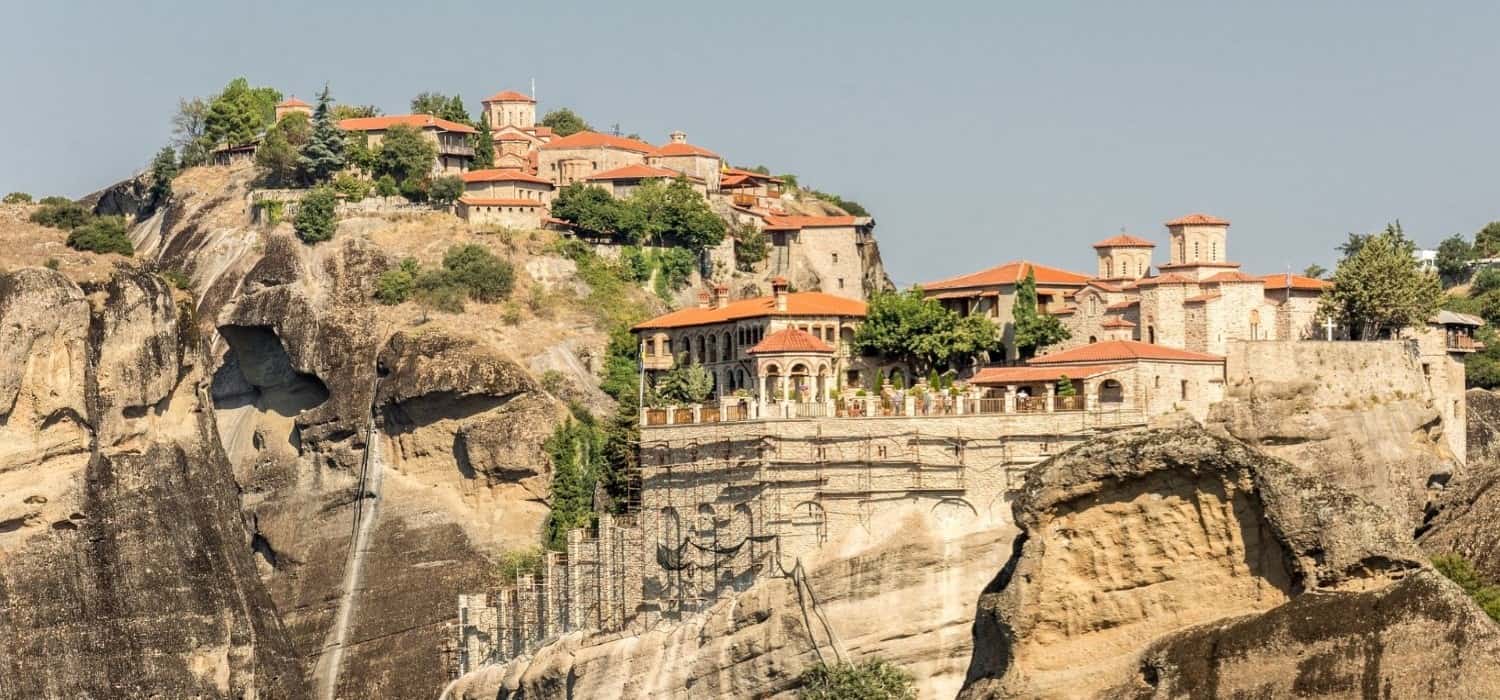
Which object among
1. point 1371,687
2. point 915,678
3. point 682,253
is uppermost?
point 682,253

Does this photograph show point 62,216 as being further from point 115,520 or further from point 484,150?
point 115,520

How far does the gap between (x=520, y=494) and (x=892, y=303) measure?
1829cm

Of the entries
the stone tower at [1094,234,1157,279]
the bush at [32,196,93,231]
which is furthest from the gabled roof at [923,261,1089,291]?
the bush at [32,196,93,231]

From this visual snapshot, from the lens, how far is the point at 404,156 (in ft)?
351

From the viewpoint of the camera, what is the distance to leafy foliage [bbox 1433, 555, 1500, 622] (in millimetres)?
40188

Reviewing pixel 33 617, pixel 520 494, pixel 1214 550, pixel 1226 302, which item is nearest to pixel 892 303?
pixel 1226 302

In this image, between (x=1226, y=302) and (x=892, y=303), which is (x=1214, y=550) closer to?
(x=1226, y=302)

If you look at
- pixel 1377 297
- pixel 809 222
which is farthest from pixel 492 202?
pixel 1377 297

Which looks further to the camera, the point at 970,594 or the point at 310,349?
the point at 310,349

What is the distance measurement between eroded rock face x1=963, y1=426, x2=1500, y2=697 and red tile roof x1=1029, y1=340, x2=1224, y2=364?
40.1m

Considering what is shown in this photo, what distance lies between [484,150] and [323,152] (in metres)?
8.32

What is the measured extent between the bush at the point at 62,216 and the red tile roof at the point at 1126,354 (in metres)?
49.5

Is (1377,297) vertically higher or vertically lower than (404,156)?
lower

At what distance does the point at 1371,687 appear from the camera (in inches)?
932
